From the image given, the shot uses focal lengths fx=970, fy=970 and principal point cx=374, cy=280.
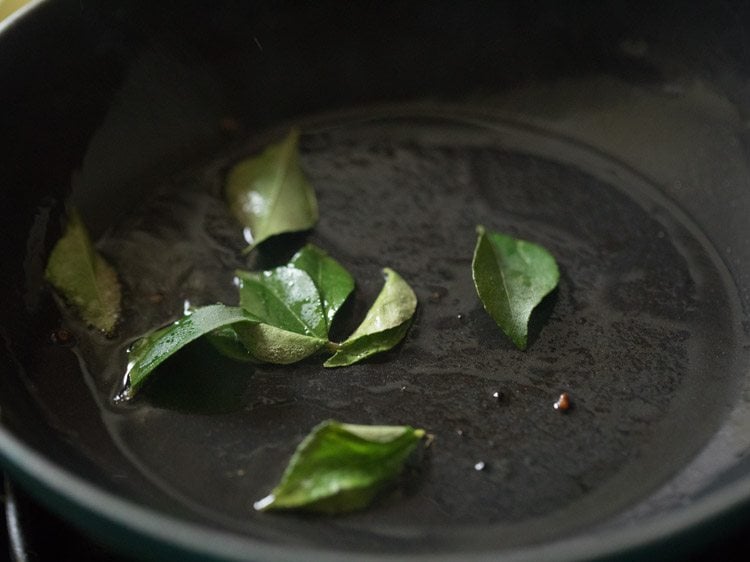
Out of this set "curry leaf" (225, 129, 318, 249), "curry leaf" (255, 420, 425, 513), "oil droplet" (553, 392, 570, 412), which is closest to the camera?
"curry leaf" (255, 420, 425, 513)

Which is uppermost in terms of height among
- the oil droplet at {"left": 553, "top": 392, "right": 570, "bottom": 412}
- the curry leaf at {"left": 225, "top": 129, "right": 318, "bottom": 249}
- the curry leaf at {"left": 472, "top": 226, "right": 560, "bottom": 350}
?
the curry leaf at {"left": 225, "top": 129, "right": 318, "bottom": 249}

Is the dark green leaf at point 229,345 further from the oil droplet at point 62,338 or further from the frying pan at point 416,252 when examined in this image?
the oil droplet at point 62,338

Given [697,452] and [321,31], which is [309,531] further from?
[321,31]

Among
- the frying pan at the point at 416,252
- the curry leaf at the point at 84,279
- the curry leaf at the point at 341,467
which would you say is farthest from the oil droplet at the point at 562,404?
the curry leaf at the point at 84,279

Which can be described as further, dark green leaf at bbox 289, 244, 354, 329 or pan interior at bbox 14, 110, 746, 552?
dark green leaf at bbox 289, 244, 354, 329

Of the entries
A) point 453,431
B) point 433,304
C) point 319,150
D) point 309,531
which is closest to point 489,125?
point 319,150

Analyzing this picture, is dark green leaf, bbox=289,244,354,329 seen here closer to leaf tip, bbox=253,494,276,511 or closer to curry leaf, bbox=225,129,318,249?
curry leaf, bbox=225,129,318,249

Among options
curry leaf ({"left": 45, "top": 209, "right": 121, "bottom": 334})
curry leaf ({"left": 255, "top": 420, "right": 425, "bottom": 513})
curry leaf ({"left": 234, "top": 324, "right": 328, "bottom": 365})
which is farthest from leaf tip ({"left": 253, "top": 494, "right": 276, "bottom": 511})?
curry leaf ({"left": 45, "top": 209, "right": 121, "bottom": 334})

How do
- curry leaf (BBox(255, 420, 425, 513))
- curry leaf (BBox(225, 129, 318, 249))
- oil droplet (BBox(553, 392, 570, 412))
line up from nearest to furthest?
1. curry leaf (BBox(255, 420, 425, 513))
2. oil droplet (BBox(553, 392, 570, 412))
3. curry leaf (BBox(225, 129, 318, 249))
